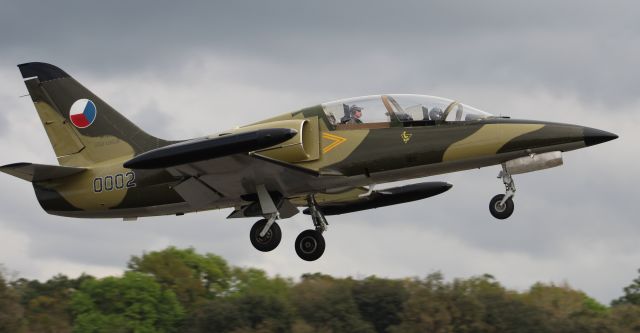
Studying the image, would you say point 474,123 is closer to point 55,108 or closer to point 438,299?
point 55,108

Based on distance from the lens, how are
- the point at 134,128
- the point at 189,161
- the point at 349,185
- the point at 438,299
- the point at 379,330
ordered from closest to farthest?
the point at 189,161 < the point at 349,185 < the point at 134,128 < the point at 438,299 < the point at 379,330

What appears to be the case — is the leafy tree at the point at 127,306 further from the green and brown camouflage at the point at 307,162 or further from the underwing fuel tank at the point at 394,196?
the green and brown camouflage at the point at 307,162

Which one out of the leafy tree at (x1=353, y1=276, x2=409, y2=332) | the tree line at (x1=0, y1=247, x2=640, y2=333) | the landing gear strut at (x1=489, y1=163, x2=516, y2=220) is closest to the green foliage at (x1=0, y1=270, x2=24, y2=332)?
the tree line at (x1=0, y1=247, x2=640, y2=333)

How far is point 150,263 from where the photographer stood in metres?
80.2

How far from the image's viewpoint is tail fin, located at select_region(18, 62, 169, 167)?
2453 centimetres

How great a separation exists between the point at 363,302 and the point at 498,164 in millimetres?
45622

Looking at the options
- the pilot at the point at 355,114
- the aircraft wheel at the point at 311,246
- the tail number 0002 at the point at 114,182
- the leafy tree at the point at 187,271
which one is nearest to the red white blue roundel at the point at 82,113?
the tail number 0002 at the point at 114,182

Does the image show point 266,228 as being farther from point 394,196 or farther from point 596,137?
point 596,137

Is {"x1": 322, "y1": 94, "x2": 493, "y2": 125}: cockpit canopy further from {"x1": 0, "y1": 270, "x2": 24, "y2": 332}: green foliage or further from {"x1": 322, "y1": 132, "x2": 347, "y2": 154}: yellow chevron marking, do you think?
{"x1": 0, "y1": 270, "x2": 24, "y2": 332}: green foliage

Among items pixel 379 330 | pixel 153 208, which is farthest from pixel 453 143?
pixel 379 330

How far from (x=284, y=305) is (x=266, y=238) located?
139 feet

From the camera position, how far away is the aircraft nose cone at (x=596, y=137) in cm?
2133

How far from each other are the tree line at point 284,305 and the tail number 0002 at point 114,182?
31204 mm

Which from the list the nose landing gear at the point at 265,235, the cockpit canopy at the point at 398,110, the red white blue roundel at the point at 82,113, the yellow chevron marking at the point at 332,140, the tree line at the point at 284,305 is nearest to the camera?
the cockpit canopy at the point at 398,110
